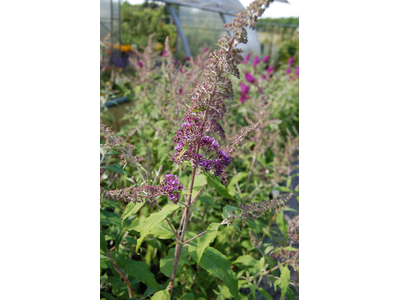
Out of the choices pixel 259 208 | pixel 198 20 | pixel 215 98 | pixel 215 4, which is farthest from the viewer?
pixel 198 20

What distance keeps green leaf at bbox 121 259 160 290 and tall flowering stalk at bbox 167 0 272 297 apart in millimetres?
662

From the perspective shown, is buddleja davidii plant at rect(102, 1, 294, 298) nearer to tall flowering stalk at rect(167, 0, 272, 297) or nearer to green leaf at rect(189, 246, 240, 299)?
tall flowering stalk at rect(167, 0, 272, 297)

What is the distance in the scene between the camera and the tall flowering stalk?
2.72 ft

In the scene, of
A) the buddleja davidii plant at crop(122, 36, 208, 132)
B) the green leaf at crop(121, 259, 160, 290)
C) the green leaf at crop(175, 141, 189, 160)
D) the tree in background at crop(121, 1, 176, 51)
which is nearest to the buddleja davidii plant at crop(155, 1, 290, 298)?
the green leaf at crop(175, 141, 189, 160)

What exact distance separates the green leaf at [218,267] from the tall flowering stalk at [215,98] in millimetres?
334

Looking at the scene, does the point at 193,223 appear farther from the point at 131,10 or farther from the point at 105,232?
the point at 131,10

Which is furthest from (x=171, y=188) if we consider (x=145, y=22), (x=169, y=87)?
(x=145, y=22)

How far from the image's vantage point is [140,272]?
1407 millimetres

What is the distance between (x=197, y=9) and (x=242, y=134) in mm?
10294

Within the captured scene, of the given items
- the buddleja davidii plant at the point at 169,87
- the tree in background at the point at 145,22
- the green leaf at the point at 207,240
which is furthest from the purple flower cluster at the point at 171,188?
the tree in background at the point at 145,22

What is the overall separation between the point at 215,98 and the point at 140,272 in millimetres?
904

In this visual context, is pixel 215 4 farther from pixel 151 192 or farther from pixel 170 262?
pixel 151 192

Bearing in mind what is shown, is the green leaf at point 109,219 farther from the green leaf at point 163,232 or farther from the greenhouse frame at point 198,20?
the greenhouse frame at point 198,20

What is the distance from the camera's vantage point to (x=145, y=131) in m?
2.60
